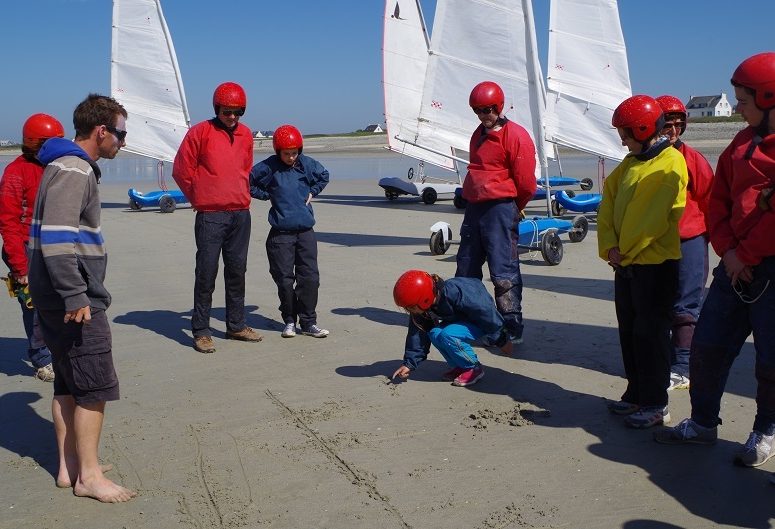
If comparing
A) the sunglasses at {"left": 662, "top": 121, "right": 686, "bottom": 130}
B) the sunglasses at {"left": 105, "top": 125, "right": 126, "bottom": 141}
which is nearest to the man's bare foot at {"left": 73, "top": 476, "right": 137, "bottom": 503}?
the sunglasses at {"left": 105, "top": 125, "right": 126, "bottom": 141}

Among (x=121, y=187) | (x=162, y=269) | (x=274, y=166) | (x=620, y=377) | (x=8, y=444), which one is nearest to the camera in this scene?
(x=8, y=444)

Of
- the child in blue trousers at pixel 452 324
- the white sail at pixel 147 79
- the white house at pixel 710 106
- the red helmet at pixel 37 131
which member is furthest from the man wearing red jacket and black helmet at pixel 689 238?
the white house at pixel 710 106

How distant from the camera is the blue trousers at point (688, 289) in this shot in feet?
17.0

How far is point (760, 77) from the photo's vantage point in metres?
3.68

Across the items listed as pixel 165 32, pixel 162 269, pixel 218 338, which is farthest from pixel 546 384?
pixel 165 32

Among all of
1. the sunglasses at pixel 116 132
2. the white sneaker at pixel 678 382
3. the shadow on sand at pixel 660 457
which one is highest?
the sunglasses at pixel 116 132

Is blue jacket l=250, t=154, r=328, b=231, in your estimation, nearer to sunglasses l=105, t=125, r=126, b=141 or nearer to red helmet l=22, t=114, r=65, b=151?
red helmet l=22, t=114, r=65, b=151

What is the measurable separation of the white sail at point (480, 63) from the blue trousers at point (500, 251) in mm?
6506

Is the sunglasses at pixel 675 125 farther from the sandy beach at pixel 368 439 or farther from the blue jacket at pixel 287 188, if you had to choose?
the blue jacket at pixel 287 188

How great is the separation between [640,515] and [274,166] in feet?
14.6

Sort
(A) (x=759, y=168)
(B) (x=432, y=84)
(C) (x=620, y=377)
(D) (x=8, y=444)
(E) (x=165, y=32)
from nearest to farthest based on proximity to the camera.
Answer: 1. (A) (x=759, y=168)
2. (D) (x=8, y=444)
3. (C) (x=620, y=377)
4. (B) (x=432, y=84)
5. (E) (x=165, y=32)

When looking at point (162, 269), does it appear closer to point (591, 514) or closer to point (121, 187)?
point (591, 514)

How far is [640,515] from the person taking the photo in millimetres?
3537

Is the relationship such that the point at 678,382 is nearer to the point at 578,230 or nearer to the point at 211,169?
the point at 211,169
